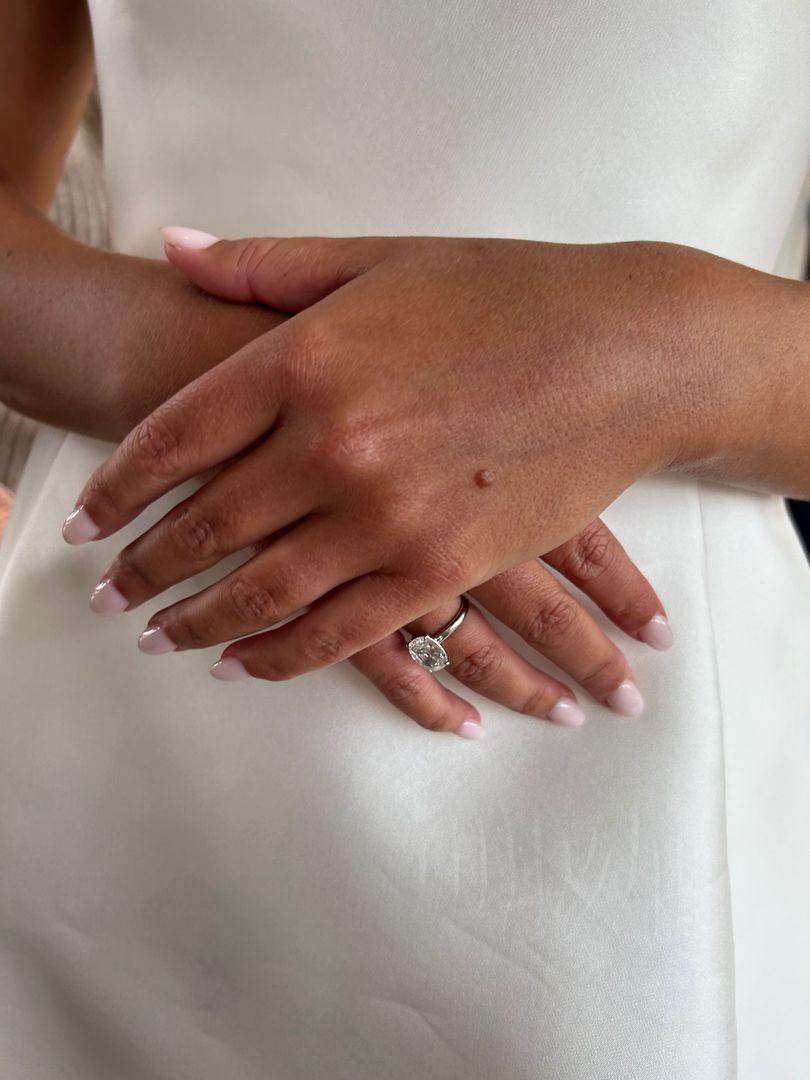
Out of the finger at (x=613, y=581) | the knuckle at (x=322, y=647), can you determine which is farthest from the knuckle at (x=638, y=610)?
the knuckle at (x=322, y=647)

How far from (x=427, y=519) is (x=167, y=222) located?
39cm

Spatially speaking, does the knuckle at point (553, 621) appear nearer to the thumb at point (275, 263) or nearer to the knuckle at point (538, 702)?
the knuckle at point (538, 702)

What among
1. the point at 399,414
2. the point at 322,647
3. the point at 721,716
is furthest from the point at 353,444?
the point at 721,716

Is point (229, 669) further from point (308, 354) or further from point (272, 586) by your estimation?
point (308, 354)

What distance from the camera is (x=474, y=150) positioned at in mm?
733

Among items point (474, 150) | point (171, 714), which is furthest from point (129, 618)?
point (474, 150)

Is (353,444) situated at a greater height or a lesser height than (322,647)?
greater

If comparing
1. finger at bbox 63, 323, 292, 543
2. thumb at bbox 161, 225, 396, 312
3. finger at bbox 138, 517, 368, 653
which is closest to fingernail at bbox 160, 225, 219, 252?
thumb at bbox 161, 225, 396, 312

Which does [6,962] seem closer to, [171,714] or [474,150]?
[171,714]

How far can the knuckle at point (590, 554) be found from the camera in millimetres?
693

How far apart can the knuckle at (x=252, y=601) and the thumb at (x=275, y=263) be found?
201mm

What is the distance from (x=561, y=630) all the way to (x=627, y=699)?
8cm

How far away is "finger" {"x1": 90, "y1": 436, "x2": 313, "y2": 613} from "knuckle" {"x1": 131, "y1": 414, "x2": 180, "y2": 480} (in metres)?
0.03

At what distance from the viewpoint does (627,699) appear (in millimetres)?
705
